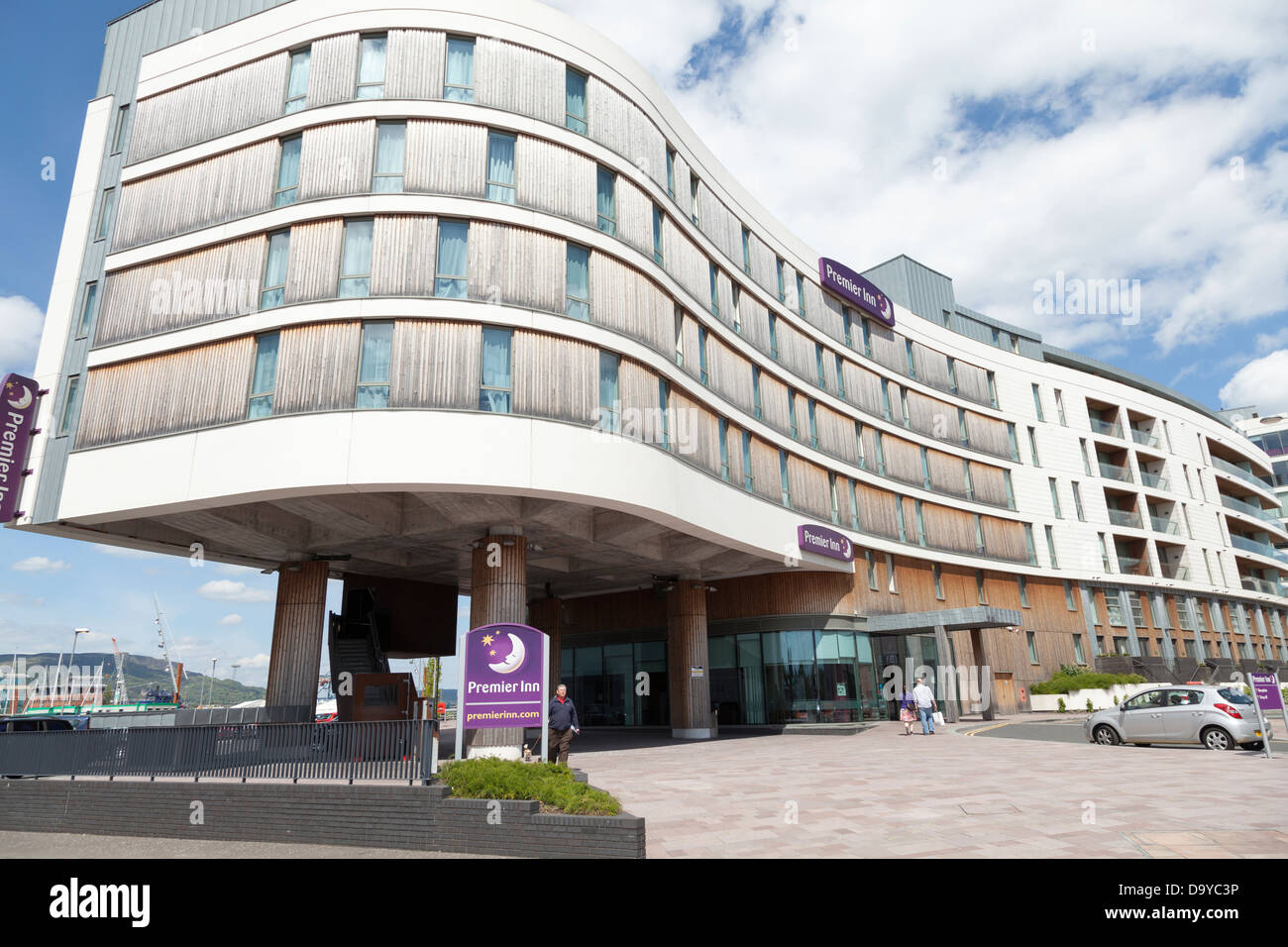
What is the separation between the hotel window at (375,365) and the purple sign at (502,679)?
26.7 feet

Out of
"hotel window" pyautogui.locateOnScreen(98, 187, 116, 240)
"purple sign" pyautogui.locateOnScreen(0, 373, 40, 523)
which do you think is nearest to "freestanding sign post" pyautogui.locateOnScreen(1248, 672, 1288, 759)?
"purple sign" pyautogui.locateOnScreen(0, 373, 40, 523)

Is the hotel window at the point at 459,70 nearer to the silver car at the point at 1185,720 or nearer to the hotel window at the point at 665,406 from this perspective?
the hotel window at the point at 665,406

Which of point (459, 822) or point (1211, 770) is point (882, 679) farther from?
point (459, 822)

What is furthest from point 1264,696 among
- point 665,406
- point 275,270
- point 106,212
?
point 106,212

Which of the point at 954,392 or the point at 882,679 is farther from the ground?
the point at 954,392

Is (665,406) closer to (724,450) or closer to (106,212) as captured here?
(724,450)

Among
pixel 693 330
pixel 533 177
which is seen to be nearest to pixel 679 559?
pixel 693 330

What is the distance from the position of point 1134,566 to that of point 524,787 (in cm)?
5086

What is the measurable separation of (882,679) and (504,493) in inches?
861

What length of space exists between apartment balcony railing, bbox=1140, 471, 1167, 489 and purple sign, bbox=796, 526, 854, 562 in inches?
1209

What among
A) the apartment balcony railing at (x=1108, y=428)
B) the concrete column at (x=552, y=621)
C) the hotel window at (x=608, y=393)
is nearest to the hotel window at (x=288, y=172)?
the hotel window at (x=608, y=393)

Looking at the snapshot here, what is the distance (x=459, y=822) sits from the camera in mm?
9695

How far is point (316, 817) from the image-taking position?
1049cm
